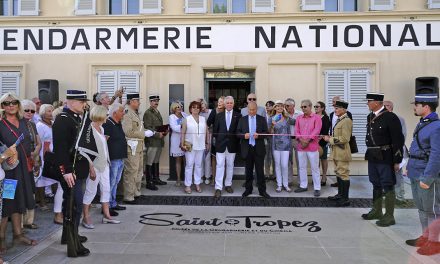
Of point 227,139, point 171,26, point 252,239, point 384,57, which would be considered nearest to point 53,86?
point 171,26

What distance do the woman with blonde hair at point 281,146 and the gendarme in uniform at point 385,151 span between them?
2260 mm

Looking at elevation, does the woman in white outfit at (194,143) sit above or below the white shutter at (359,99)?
below

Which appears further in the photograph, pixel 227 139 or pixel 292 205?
pixel 227 139

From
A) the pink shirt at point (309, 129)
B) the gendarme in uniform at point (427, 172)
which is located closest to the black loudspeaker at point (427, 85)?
the pink shirt at point (309, 129)

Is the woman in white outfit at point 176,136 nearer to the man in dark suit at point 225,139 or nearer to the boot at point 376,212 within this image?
the man in dark suit at point 225,139

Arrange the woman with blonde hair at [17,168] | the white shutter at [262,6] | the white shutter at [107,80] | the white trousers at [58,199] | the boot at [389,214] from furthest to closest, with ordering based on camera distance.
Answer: the white shutter at [107,80]
the white shutter at [262,6]
the boot at [389,214]
the white trousers at [58,199]
the woman with blonde hair at [17,168]

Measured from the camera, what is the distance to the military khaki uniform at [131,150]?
780cm

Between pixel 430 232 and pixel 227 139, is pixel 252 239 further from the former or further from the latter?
pixel 227 139

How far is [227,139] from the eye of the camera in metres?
8.62

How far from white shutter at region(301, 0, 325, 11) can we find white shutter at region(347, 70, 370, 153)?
5.82 ft

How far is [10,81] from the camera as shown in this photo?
11.3m

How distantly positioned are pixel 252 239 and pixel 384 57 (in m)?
6.98

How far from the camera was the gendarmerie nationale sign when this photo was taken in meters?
10.7

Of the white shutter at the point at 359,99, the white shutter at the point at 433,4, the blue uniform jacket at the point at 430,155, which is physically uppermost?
the white shutter at the point at 433,4
